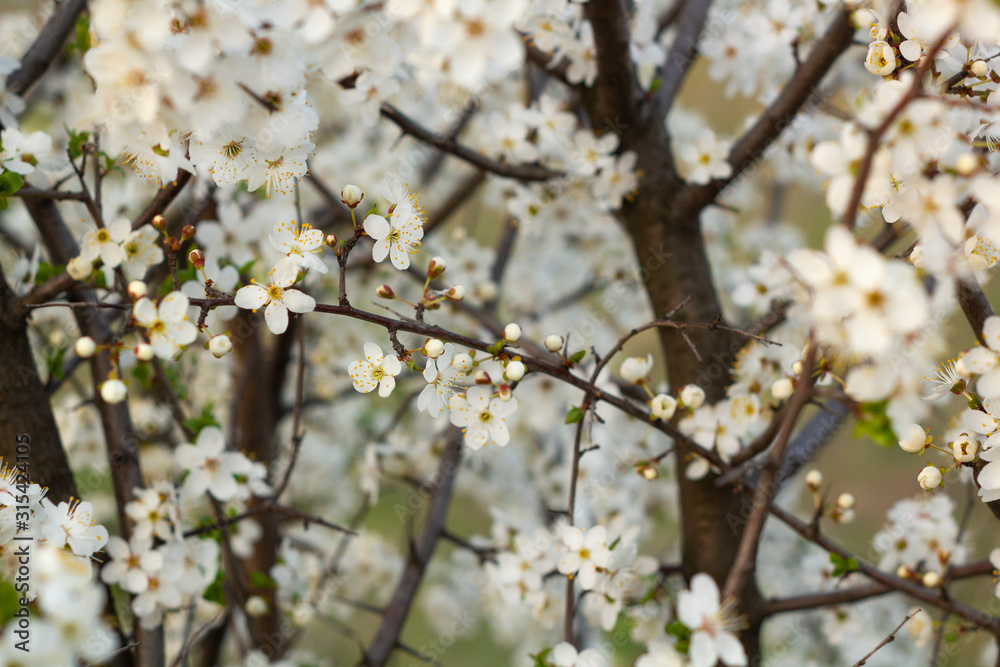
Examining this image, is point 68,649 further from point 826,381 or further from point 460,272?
point 460,272

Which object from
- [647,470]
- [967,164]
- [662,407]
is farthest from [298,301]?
[967,164]

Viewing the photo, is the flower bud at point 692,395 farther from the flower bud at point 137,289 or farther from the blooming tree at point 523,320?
the flower bud at point 137,289

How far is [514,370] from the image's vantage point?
1.02m

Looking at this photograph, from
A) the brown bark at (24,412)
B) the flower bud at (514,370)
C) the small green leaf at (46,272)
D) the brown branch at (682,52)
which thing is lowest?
the brown bark at (24,412)

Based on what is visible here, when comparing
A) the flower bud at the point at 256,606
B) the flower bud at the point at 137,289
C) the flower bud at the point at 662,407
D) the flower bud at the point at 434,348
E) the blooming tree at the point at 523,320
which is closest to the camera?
the blooming tree at the point at 523,320

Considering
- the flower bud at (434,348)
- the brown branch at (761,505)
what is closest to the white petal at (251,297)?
the flower bud at (434,348)

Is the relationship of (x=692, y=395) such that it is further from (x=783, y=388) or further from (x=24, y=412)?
(x=24, y=412)

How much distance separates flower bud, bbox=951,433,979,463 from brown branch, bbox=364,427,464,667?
3.84 feet

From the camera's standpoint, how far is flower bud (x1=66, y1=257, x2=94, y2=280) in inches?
44.9

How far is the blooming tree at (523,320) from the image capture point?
0.78 metres

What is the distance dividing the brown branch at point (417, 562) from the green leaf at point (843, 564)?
97 cm

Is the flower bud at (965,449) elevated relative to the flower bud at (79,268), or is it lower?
elevated

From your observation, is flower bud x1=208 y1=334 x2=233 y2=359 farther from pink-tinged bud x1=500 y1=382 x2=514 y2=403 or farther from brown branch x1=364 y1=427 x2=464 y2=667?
brown branch x1=364 y1=427 x2=464 y2=667

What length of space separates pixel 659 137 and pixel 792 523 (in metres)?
0.94
